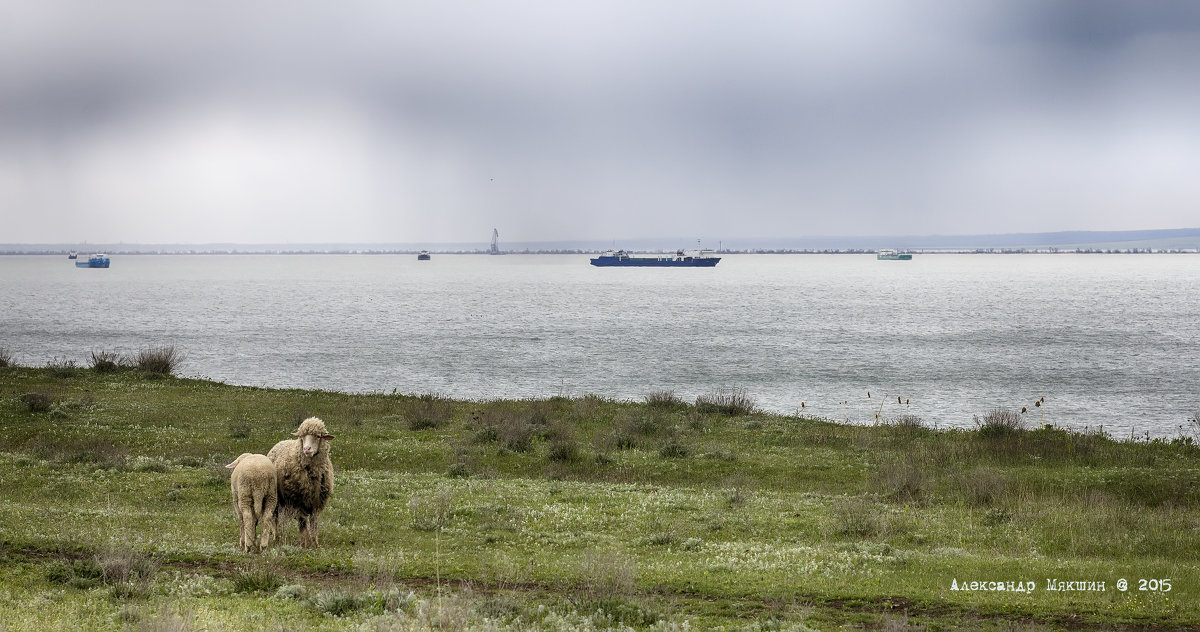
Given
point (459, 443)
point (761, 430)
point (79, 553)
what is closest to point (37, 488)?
point (79, 553)

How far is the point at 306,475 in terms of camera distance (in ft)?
47.7

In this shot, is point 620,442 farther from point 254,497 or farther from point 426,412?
point 254,497

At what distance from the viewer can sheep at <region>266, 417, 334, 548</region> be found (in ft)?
47.4

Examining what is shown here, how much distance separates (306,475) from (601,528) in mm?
A: 5659

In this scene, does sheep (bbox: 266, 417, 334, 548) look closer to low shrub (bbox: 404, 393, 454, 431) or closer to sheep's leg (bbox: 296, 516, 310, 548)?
sheep's leg (bbox: 296, 516, 310, 548)

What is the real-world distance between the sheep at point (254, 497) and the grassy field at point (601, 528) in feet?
1.53

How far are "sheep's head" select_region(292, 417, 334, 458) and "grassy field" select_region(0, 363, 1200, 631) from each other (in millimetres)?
1553

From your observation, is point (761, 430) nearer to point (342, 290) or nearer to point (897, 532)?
point (897, 532)

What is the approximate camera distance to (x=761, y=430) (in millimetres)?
33344

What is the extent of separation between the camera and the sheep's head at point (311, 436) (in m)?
14.3

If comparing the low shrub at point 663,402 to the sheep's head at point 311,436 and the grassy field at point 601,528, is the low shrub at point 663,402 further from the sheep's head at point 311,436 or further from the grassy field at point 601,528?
the sheep's head at point 311,436

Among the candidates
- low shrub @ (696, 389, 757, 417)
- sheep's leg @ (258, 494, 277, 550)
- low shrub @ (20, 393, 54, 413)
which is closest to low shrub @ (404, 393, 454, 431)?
low shrub @ (696, 389, 757, 417)

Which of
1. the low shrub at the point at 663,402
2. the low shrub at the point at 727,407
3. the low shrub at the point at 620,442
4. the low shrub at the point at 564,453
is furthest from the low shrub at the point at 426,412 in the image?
the low shrub at the point at 727,407

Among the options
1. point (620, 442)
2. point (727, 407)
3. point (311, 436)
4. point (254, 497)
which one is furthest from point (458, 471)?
point (727, 407)
